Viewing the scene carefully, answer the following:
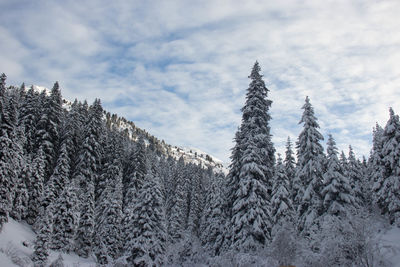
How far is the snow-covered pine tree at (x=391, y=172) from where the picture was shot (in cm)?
3247

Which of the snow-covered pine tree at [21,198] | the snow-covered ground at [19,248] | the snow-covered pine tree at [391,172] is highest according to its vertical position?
the snow-covered pine tree at [391,172]

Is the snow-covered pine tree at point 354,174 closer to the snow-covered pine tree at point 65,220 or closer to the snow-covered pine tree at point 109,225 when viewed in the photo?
the snow-covered pine tree at point 109,225

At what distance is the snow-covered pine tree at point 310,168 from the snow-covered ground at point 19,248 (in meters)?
22.5

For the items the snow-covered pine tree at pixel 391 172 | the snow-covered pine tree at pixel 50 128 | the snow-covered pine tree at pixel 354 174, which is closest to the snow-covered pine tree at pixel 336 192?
the snow-covered pine tree at pixel 391 172

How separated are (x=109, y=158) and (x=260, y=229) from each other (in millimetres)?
34186

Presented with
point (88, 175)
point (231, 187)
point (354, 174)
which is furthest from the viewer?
point (354, 174)

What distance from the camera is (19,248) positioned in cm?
2980

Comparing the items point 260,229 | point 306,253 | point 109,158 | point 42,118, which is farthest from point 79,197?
point 306,253

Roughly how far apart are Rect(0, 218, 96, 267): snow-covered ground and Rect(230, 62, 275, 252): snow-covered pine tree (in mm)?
15818

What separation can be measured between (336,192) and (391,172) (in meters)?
12.2

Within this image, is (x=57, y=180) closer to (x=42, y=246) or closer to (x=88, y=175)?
(x=88, y=175)

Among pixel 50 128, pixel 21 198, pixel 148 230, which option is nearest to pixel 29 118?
pixel 50 128

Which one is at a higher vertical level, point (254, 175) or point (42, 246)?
point (254, 175)

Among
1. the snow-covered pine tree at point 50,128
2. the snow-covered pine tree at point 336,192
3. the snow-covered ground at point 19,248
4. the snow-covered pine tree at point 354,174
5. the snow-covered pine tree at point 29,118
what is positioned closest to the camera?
the snow-covered ground at point 19,248
